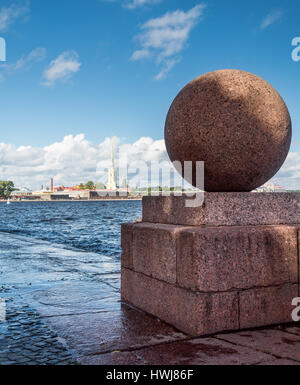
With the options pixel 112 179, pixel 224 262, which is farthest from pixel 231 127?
pixel 112 179

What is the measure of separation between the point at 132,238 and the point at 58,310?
1.09m

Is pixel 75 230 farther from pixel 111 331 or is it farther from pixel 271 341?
pixel 271 341

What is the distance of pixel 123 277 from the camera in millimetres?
4992

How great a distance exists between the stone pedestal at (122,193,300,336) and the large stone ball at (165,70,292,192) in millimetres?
291

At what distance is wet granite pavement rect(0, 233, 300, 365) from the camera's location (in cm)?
306

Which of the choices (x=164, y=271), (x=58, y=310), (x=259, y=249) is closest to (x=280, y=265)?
(x=259, y=249)

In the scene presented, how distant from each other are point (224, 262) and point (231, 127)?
122cm

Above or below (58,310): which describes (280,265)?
above

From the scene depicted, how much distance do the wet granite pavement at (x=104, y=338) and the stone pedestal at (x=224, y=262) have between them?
16 cm

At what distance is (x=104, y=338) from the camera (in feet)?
11.7

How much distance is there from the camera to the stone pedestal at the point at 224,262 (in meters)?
3.63

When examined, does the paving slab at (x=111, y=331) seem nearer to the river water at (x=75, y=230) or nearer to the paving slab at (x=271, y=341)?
the paving slab at (x=271, y=341)

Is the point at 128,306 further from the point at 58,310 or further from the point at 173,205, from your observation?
the point at 173,205

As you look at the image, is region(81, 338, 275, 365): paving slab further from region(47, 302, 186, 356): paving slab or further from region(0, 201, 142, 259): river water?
region(0, 201, 142, 259): river water
